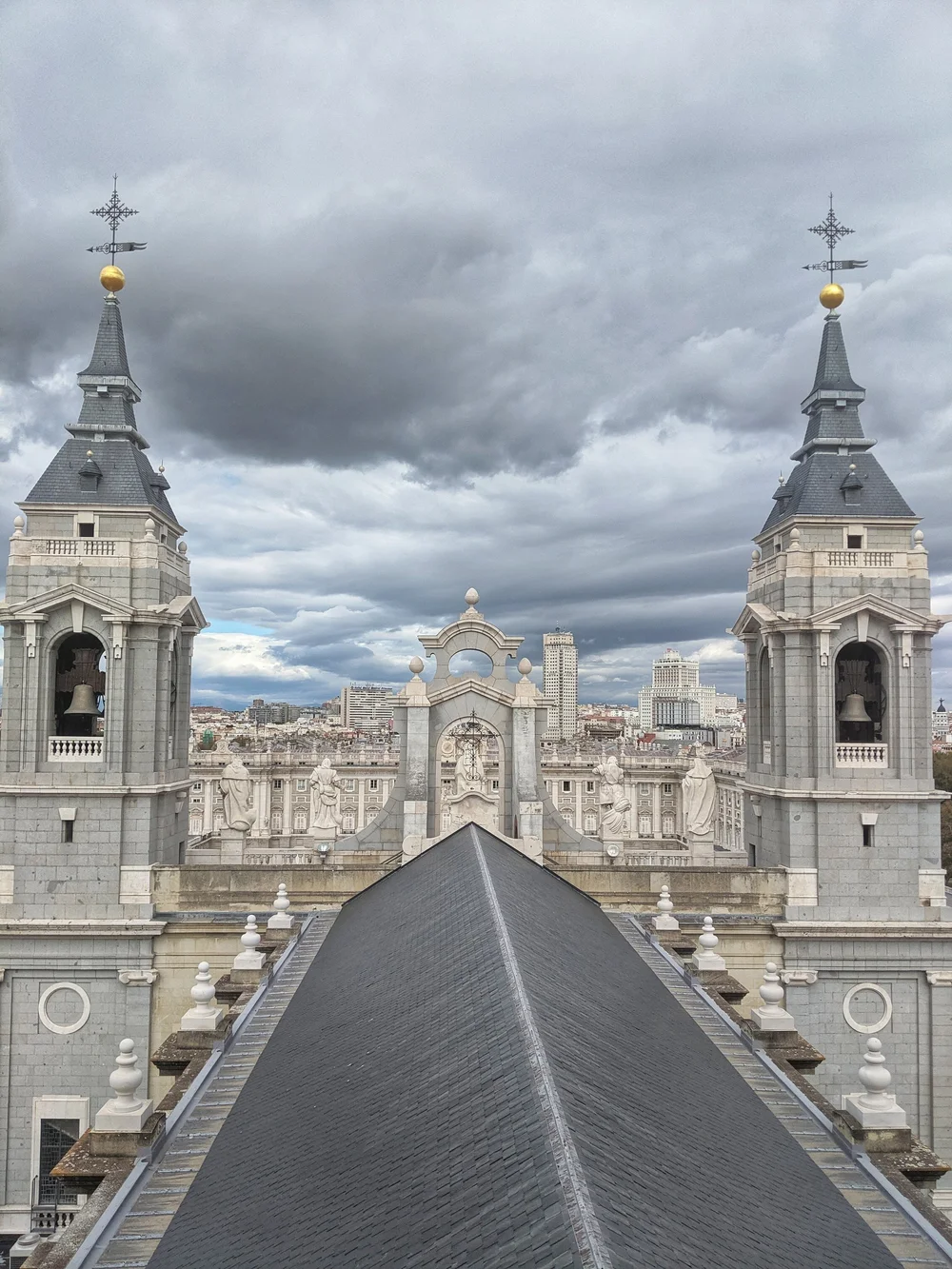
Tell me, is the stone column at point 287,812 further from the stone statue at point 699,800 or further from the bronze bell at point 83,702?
the stone statue at point 699,800

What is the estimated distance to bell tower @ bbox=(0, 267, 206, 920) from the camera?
21812 millimetres

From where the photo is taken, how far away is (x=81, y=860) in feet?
72.1

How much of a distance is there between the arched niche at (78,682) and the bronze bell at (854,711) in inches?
740

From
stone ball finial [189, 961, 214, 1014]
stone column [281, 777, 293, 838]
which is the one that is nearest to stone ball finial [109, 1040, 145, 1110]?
stone ball finial [189, 961, 214, 1014]

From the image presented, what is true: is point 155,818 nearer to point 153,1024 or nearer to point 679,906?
point 153,1024

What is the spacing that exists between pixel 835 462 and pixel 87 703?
20204 millimetres

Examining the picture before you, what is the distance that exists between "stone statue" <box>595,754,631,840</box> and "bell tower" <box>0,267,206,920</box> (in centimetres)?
1113

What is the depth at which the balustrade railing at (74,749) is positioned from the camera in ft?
72.4

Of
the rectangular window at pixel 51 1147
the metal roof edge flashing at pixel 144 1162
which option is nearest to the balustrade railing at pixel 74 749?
the rectangular window at pixel 51 1147

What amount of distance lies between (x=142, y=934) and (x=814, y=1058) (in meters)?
15.1

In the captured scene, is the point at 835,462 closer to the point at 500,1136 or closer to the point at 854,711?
the point at 854,711

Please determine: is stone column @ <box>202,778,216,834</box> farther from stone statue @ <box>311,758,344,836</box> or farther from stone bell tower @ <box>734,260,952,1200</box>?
stone bell tower @ <box>734,260,952,1200</box>

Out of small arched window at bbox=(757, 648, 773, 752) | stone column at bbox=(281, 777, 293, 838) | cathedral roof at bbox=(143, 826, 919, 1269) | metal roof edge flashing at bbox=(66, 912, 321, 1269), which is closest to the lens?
cathedral roof at bbox=(143, 826, 919, 1269)

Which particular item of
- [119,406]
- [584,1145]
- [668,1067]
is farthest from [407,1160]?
[119,406]
